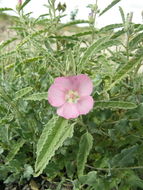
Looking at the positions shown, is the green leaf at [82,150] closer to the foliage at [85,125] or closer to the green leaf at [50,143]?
the foliage at [85,125]

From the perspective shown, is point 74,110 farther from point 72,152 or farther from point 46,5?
point 46,5

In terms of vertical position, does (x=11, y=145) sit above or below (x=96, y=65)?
below

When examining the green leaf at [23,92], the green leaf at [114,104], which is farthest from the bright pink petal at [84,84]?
the green leaf at [23,92]

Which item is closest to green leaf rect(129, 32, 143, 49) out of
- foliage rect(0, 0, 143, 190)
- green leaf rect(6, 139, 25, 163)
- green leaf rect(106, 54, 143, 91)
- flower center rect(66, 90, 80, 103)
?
foliage rect(0, 0, 143, 190)

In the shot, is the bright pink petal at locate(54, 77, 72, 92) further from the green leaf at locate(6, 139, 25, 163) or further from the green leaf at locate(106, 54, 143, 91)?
the green leaf at locate(6, 139, 25, 163)

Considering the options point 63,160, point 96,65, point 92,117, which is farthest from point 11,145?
point 96,65

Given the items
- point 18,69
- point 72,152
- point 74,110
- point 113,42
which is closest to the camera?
point 74,110
